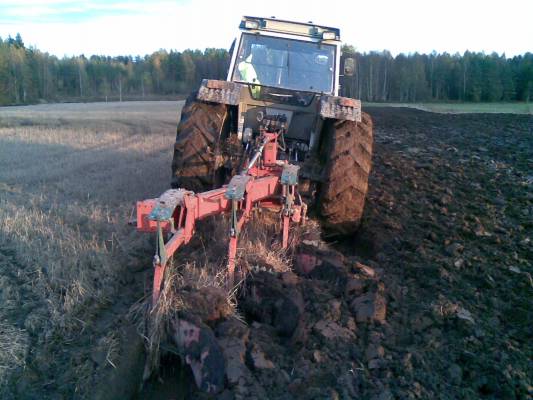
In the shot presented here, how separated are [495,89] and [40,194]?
51.4 meters

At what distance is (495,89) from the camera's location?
50.4 m

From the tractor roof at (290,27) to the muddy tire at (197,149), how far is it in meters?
1.28

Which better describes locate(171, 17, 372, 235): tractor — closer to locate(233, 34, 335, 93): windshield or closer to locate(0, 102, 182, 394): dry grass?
locate(233, 34, 335, 93): windshield

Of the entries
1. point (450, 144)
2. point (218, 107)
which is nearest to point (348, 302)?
point (218, 107)

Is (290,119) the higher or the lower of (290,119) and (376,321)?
the higher

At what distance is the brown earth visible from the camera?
9.89ft

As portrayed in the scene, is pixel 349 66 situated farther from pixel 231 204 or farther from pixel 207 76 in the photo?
pixel 207 76

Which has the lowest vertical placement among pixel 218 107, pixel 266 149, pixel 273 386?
pixel 273 386

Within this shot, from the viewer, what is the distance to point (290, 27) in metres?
6.20

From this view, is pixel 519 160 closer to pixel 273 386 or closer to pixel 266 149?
pixel 266 149

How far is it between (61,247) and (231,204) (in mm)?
1729

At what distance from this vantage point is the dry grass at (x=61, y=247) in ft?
10.9

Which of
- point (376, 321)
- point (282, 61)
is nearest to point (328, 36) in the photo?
point (282, 61)

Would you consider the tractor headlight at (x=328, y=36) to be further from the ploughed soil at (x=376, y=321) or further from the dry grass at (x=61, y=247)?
the dry grass at (x=61, y=247)
